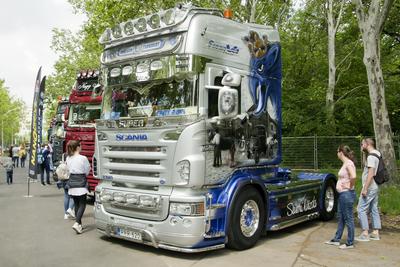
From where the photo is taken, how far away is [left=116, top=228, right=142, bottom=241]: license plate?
731 centimetres

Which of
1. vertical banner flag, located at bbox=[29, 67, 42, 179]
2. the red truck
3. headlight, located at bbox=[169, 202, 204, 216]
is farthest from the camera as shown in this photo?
vertical banner flag, located at bbox=[29, 67, 42, 179]

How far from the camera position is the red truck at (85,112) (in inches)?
509

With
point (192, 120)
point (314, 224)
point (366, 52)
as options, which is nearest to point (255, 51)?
point (192, 120)

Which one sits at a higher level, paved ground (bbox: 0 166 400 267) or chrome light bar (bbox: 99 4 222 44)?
chrome light bar (bbox: 99 4 222 44)

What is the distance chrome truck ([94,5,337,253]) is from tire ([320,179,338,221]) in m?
2.02

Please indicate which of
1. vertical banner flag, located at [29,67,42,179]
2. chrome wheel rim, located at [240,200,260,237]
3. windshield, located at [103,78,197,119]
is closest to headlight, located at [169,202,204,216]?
chrome wheel rim, located at [240,200,260,237]

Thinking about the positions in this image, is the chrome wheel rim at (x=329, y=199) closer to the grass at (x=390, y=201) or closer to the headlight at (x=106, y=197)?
the grass at (x=390, y=201)

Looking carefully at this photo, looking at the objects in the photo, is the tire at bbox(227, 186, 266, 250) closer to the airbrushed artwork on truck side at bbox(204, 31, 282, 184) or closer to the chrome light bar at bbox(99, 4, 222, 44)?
the airbrushed artwork on truck side at bbox(204, 31, 282, 184)

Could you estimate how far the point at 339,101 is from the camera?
26672mm

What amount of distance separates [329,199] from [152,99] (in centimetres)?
534

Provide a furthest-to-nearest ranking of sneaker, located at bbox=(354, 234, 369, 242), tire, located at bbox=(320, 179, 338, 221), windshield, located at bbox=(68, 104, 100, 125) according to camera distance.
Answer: windshield, located at bbox=(68, 104, 100, 125)
tire, located at bbox=(320, 179, 338, 221)
sneaker, located at bbox=(354, 234, 369, 242)

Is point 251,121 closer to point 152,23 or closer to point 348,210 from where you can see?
point 348,210

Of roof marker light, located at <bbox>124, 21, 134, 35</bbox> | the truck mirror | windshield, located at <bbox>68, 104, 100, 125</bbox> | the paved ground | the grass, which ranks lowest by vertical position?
the paved ground

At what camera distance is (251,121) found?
793cm
